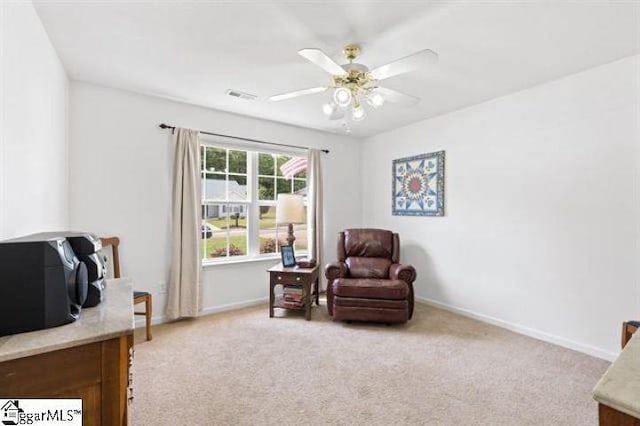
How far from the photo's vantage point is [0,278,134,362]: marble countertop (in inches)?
36.2

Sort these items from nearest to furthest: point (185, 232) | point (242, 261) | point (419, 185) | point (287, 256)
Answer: point (185, 232)
point (287, 256)
point (242, 261)
point (419, 185)

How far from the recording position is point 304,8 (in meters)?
1.80

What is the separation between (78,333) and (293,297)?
2.67m

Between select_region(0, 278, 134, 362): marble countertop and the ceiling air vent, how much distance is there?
2.34 m

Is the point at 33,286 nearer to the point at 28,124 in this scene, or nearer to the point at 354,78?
the point at 28,124

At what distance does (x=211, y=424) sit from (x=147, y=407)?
0.47 m

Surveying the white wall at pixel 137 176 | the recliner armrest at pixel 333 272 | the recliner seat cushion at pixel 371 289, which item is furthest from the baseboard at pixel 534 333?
the white wall at pixel 137 176

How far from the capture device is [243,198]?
3994 millimetres

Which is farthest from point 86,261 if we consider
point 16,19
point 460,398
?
point 460,398

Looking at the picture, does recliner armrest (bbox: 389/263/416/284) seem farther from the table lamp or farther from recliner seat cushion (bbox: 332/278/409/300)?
the table lamp

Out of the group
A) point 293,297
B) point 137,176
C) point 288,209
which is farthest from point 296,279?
point 137,176

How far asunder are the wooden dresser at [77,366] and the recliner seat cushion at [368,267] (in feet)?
9.11

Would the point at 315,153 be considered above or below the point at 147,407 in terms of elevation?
above

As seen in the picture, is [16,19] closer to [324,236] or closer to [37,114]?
[37,114]
